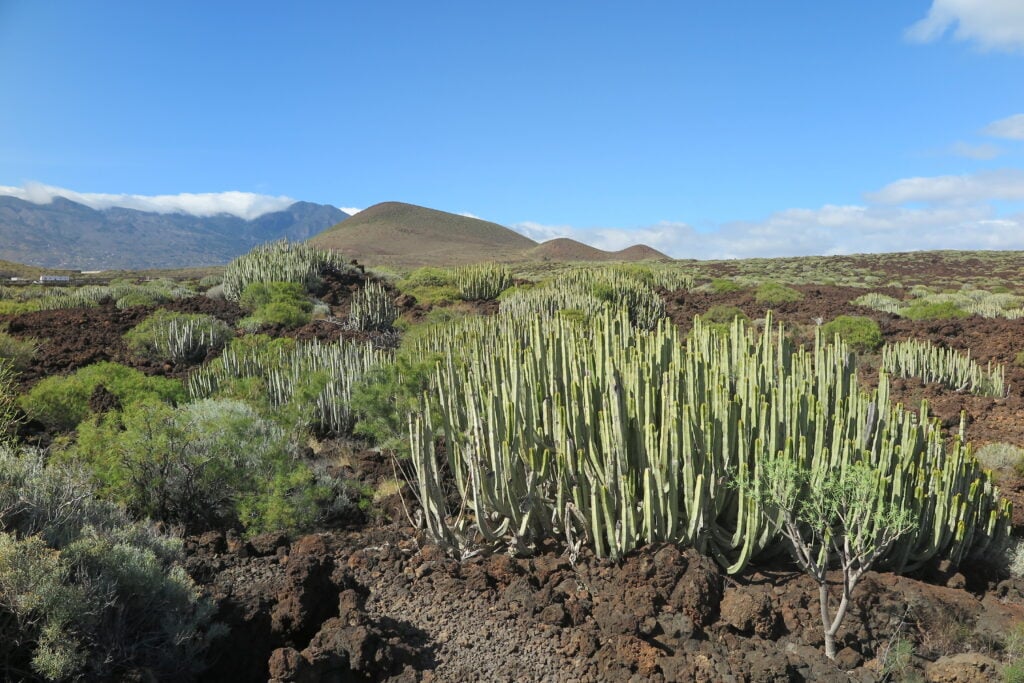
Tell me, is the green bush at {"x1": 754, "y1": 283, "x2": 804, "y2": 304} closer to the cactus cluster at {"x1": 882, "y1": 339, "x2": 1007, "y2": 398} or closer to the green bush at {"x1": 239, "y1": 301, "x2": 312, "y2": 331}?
the cactus cluster at {"x1": 882, "y1": 339, "x2": 1007, "y2": 398}

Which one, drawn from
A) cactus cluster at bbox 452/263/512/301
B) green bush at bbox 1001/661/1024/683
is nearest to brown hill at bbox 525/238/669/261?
cactus cluster at bbox 452/263/512/301

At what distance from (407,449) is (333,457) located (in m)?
0.88

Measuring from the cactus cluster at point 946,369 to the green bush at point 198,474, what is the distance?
29.8 feet

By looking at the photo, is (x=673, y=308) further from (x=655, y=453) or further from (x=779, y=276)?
(x=779, y=276)

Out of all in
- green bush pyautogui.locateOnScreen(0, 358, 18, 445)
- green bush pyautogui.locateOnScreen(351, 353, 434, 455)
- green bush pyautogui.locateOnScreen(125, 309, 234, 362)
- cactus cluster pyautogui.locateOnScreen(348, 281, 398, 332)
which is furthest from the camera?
cactus cluster pyautogui.locateOnScreen(348, 281, 398, 332)

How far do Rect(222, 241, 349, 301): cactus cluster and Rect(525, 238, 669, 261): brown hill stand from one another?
184 ft

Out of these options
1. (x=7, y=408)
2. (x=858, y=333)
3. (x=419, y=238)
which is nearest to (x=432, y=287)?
(x=858, y=333)

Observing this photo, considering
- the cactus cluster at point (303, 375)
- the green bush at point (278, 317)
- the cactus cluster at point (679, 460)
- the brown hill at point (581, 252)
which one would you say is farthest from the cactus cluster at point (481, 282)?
the brown hill at point (581, 252)

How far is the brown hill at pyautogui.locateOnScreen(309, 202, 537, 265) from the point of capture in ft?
259

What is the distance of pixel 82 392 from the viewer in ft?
24.7

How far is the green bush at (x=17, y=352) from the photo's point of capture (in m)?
9.07

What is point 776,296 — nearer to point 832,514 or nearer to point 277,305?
point 277,305

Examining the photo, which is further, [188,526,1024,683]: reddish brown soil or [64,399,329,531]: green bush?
[64,399,329,531]: green bush

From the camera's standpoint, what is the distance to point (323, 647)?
9.62ft
